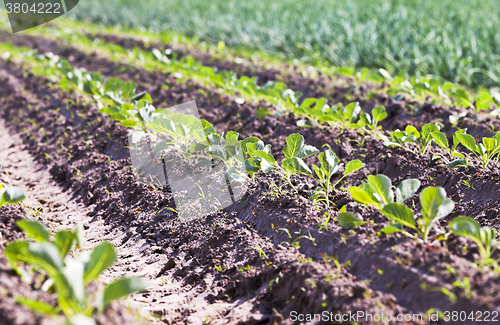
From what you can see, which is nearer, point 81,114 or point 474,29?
point 81,114

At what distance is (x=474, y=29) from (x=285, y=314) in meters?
7.47

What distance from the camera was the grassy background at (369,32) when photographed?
20.7 feet

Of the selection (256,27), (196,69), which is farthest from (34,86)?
(256,27)

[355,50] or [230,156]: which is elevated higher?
[230,156]

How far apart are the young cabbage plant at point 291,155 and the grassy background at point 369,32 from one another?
13.6 ft

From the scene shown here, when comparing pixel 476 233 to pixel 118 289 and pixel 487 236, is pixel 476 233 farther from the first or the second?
pixel 118 289

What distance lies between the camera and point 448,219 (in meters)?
2.45

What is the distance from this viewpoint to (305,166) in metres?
2.34

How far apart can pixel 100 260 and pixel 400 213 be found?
1.28 metres

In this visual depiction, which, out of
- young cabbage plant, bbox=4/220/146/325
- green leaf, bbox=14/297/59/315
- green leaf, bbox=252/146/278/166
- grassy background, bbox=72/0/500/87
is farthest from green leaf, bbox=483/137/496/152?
grassy background, bbox=72/0/500/87

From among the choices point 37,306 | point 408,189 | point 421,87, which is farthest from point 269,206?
point 421,87

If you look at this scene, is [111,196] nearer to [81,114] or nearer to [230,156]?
[230,156]

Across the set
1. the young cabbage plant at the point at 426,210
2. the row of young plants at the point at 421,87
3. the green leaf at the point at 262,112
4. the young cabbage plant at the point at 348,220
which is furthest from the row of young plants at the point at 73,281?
the row of young plants at the point at 421,87

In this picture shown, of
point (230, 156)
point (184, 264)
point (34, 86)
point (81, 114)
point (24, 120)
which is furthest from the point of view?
point (34, 86)
